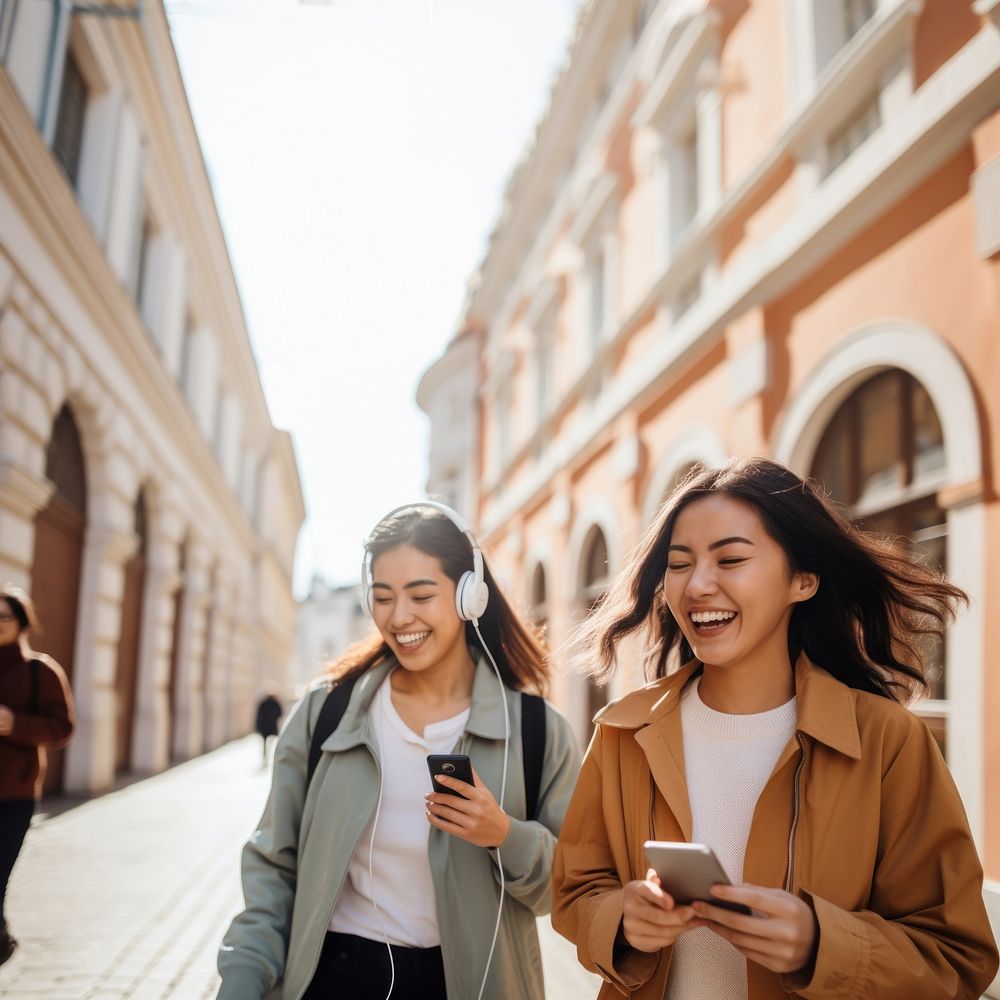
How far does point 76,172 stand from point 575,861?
11.8 metres

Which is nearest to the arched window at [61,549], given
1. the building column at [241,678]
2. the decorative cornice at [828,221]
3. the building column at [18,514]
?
the building column at [18,514]

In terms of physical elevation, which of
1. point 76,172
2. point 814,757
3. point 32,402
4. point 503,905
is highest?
point 76,172

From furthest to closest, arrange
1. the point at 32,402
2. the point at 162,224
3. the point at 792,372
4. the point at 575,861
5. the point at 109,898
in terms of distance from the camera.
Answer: the point at 162,224 → the point at 32,402 → the point at 792,372 → the point at 109,898 → the point at 575,861

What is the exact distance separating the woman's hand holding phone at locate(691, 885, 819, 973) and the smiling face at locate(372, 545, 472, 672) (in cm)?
107

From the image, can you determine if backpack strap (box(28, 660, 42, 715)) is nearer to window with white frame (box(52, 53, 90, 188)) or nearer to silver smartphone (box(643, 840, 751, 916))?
silver smartphone (box(643, 840, 751, 916))

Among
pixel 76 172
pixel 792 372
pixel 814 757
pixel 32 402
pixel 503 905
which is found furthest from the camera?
pixel 76 172

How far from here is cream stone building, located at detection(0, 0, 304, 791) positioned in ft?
29.9

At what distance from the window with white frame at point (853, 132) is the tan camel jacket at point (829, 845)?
6375 mm

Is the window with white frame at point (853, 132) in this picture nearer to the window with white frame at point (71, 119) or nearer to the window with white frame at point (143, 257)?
the window with white frame at point (71, 119)

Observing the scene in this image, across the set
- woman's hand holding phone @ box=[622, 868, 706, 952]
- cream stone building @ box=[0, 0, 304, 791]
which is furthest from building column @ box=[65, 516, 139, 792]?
woman's hand holding phone @ box=[622, 868, 706, 952]

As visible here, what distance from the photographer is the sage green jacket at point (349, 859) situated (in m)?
2.28

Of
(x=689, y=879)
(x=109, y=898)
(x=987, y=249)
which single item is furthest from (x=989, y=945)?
(x=109, y=898)

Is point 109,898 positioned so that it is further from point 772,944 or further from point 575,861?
point 772,944

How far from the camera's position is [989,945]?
169 cm
